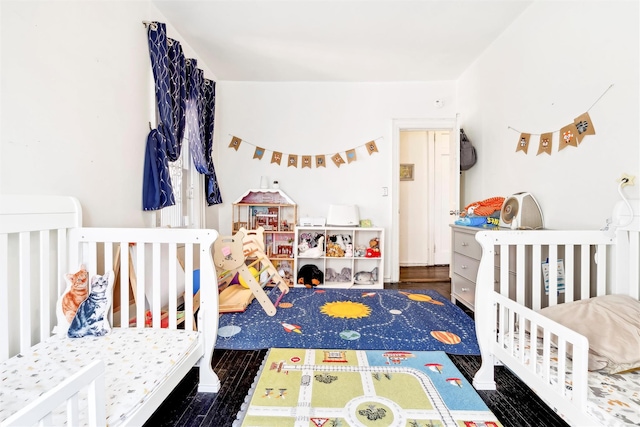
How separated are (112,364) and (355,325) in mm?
1553

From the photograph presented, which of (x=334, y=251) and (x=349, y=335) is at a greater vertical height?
(x=334, y=251)

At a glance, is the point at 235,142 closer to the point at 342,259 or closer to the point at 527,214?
the point at 342,259

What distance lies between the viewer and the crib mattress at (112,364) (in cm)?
87

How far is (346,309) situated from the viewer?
8.30ft

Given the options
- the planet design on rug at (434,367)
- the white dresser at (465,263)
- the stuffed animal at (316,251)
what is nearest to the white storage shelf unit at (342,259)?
the stuffed animal at (316,251)

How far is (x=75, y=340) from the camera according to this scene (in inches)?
48.6

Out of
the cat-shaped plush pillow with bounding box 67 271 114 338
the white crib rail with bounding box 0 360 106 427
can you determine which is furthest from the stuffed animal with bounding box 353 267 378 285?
the white crib rail with bounding box 0 360 106 427

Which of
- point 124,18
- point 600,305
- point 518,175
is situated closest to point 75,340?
point 124,18

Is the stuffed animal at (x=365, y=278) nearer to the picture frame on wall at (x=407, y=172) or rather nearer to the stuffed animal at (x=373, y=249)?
the stuffed animal at (x=373, y=249)

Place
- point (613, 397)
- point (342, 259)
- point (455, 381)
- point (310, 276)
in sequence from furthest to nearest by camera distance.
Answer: point (342, 259) → point (310, 276) → point (455, 381) → point (613, 397)

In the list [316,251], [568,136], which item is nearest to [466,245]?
[568,136]

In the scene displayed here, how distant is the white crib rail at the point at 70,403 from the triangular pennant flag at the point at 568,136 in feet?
Answer: 8.47

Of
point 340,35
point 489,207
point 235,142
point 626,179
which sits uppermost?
point 340,35

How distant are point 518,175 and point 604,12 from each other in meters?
1.13
